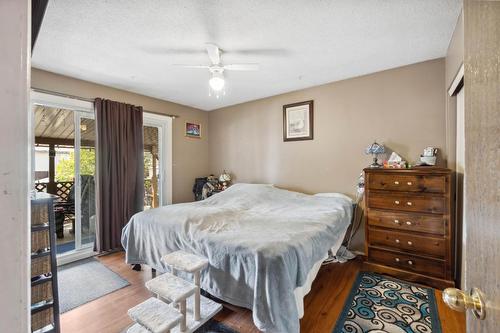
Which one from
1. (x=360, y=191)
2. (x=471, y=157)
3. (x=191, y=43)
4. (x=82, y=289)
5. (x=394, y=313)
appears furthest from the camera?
(x=360, y=191)

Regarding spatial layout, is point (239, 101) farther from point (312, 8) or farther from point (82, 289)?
point (82, 289)

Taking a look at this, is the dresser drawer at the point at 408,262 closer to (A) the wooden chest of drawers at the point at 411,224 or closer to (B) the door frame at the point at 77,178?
(A) the wooden chest of drawers at the point at 411,224

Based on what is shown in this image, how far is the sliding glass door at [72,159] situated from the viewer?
299 cm

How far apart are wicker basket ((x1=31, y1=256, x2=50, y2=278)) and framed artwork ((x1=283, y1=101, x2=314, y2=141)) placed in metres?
3.13

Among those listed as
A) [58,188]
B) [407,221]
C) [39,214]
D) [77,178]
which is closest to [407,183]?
[407,221]

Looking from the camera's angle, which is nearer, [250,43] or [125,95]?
[250,43]

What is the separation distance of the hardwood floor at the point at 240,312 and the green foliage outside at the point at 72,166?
5.46 ft

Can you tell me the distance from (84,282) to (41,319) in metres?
1.01

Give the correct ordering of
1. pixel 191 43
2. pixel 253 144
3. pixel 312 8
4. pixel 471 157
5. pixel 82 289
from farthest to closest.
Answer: pixel 253 144
pixel 82 289
pixel 191 43
pixel 312 8
pixel 471 157

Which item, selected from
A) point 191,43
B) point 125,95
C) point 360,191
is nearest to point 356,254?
point 360,191

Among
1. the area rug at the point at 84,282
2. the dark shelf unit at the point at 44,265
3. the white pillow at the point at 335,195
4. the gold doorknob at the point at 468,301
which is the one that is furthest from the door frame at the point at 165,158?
the gold doorknob at the point at 468,301

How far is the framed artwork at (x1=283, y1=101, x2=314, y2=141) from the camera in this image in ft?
11.4

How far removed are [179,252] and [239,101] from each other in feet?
9.77

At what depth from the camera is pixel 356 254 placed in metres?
3.02
